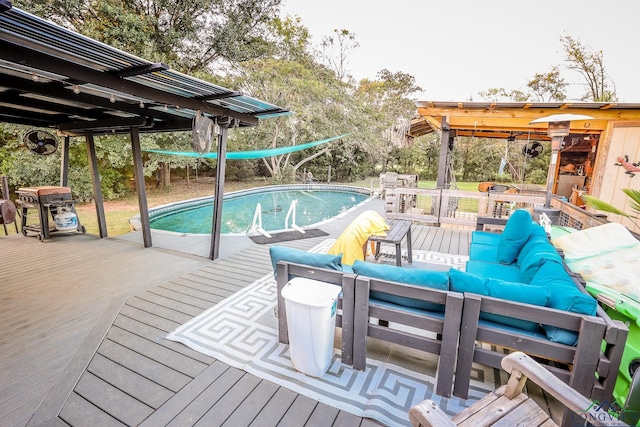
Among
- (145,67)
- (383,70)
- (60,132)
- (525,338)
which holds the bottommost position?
(525,338)

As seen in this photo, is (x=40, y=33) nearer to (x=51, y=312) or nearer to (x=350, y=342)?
(x=51, y=312)

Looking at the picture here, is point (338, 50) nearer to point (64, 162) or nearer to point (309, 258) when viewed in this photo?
point (64, 162)

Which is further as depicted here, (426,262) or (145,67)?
(426,262)

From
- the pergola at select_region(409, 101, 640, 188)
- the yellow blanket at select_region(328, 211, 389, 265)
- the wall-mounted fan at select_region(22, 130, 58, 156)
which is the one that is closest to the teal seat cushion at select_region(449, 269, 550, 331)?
the yellow blanket at select_region(328, 211, 389, 265)

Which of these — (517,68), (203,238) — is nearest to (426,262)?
(203,238)

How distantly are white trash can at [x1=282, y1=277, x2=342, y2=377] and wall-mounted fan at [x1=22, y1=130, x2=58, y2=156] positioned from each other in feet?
19.9

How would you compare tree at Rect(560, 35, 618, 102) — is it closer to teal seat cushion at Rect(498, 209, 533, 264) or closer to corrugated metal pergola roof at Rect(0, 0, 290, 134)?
teal seat cushion at Rect(498, 209, 533, 264)

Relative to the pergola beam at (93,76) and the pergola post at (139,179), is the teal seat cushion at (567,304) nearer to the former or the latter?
the pergola beam at (93,76)

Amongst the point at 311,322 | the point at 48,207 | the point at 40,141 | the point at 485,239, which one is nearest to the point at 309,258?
the point at 311,322

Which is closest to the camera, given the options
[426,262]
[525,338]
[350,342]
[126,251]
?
[525,338]

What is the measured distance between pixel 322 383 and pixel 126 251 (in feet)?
13.9

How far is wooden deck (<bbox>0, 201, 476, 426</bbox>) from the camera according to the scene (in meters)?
1.73

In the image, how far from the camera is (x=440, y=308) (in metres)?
1.90

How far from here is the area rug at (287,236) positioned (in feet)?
17.3
